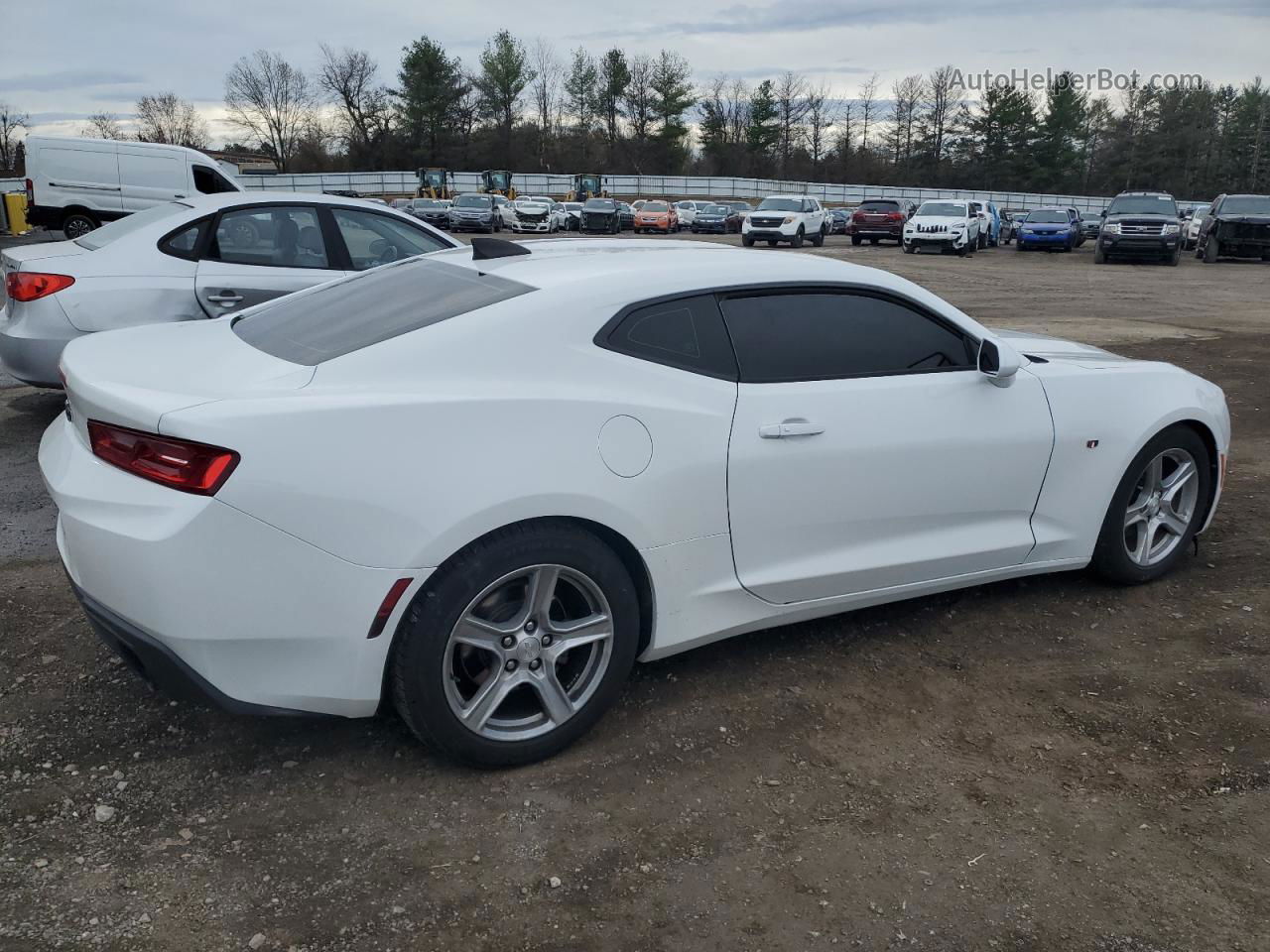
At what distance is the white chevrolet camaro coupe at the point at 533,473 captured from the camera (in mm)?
2500

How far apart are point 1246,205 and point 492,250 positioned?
2990cm

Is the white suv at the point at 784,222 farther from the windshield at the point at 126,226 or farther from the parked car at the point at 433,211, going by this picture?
the windshield at the point at 126,226

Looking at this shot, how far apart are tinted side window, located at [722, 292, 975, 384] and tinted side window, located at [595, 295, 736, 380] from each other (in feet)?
0.20

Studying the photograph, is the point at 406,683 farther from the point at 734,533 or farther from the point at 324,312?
the point at 324,312

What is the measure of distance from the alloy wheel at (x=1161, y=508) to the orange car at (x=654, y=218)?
3583 centimetres

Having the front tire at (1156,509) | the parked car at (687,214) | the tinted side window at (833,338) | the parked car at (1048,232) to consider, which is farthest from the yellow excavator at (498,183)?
the tinted side window at (833,338)

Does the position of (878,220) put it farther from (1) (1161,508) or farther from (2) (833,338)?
(2) (833,338)

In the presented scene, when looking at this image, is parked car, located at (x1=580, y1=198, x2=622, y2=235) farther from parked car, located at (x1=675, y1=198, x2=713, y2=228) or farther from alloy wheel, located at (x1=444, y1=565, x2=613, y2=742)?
alloy wheel, located at (x1=444, y1=565, x2=613, y2=742)

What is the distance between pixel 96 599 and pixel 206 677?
43cm

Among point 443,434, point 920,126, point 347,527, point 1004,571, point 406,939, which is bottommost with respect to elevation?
point 406,939

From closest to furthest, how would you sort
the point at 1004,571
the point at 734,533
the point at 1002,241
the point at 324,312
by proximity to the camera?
1. the point at 734,533
2. the point at 324,312
3. the point at 1004,571
4. the point at 1002,241

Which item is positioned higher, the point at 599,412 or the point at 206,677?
the point at 599,412

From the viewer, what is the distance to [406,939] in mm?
2238

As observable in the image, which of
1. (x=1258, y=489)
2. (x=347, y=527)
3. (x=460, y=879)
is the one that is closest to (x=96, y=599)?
(x=347, y=527)
